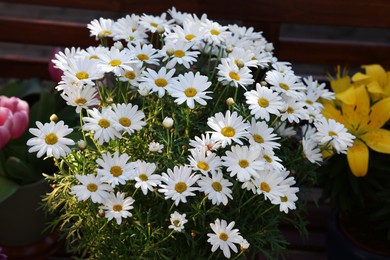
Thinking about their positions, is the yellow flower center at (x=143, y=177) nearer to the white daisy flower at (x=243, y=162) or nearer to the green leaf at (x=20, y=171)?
the white daisy flower at (x=243, y=162)

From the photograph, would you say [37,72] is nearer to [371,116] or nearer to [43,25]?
[43,25]

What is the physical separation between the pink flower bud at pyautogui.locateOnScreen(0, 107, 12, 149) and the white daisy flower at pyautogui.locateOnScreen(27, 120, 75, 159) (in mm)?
168

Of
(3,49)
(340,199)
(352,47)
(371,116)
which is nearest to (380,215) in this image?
(340,199)

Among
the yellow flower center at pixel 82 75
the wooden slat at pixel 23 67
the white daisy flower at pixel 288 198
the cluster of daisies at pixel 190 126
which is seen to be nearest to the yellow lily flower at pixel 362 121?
the cluster of daisies at pixel 190 126

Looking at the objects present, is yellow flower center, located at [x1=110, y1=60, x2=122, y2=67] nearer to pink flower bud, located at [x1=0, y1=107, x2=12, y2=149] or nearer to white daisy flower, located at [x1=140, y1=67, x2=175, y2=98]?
white daisy flower, located at [x1=140, y1=67, x2=175, y2=98]

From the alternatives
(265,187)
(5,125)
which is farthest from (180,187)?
(5,125)

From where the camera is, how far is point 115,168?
2.78 feet

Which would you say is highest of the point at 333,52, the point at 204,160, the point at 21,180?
the point at 204,160

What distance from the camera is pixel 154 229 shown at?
89cm

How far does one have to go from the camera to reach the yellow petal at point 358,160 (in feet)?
3.58

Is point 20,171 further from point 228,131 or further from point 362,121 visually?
point 362,121

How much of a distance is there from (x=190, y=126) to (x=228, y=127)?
0.10 metres

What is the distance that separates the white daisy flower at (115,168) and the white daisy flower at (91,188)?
12 mm

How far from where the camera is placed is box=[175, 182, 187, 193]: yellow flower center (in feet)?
2.73
